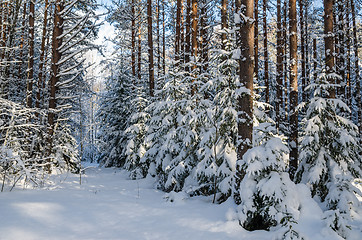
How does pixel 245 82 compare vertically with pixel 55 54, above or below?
below

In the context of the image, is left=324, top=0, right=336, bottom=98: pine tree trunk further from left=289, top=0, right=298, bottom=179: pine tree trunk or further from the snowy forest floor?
the snowy forest floor

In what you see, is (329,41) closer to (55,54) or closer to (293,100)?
(293,100)

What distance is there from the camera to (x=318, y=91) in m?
6.37

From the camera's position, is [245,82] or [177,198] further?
[177,198]

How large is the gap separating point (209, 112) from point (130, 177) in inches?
258

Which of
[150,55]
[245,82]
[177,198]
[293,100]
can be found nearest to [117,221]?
[177,198]

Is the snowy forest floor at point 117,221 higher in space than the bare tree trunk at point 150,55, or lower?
lower

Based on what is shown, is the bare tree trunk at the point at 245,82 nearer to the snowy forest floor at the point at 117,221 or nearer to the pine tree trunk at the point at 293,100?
the snowy forest floor at the point at 117,221

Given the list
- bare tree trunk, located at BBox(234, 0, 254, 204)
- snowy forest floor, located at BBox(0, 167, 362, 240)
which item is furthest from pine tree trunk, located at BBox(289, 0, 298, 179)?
snowy forest floor, located at BBox(0, 167, 362, 240)

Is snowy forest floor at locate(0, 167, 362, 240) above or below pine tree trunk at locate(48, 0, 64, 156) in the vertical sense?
below

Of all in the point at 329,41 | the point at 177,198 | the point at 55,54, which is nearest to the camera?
the point at 177,198

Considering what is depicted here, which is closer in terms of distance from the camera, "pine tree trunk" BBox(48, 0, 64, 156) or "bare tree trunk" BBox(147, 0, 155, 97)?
"pine tree trunk" BBox(48, 0, 64, 156)

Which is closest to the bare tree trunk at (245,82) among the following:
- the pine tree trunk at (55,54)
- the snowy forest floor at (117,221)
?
the snowy forest floor at (117,221)

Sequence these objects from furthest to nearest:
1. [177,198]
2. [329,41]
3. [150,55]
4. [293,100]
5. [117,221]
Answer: [150,55]
[293,100]
[329,41]
[177,198]
[117,221]
